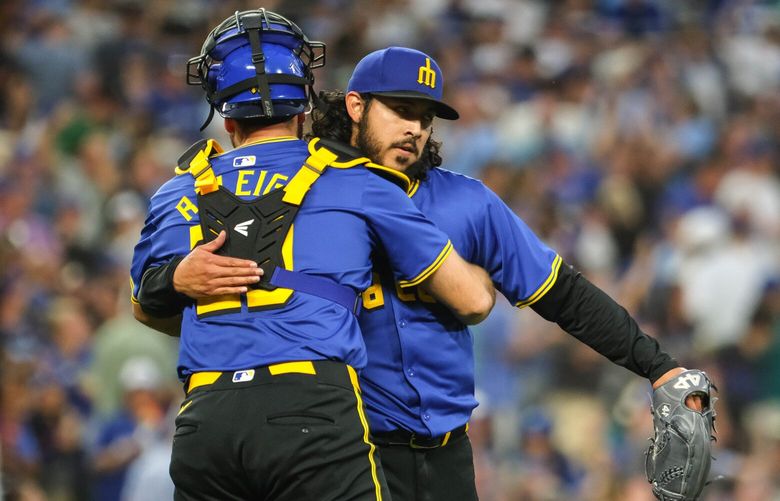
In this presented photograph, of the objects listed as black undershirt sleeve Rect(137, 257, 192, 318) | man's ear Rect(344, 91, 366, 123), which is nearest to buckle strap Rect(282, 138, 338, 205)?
black undershirt sleeve Rect(137, 257, 192, 318)

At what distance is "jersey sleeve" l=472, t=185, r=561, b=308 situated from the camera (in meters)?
3.64

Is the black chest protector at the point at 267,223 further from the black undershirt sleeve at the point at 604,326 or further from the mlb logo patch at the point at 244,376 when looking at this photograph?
the black undershirt sleeve at the point at 604,326

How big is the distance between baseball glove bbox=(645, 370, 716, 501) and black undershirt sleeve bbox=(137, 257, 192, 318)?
1.35 metres

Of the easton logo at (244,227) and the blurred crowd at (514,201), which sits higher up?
the easton logo at (244,227)

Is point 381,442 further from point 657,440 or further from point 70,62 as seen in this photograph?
point 70,62

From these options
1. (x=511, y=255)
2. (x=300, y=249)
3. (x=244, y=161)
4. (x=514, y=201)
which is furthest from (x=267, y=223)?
(x=514, y=201)

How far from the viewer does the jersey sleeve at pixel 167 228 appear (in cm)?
340

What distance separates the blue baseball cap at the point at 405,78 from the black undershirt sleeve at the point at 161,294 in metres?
0.85

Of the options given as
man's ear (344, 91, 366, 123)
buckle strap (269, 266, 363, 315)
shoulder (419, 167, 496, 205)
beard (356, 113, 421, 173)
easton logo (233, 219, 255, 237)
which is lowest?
buckle strap (269, 266, 363, 315)

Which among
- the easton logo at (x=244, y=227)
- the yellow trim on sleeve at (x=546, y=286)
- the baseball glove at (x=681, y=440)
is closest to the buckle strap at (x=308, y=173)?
the easton logo at (x=244, y=227)

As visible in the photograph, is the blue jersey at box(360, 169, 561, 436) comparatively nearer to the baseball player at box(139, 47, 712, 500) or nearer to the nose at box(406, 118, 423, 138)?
the baseball player at box(139, 47, 712, 500)

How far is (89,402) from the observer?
318 inches

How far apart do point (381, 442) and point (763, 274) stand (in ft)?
16.2

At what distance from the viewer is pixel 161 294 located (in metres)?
3.42
